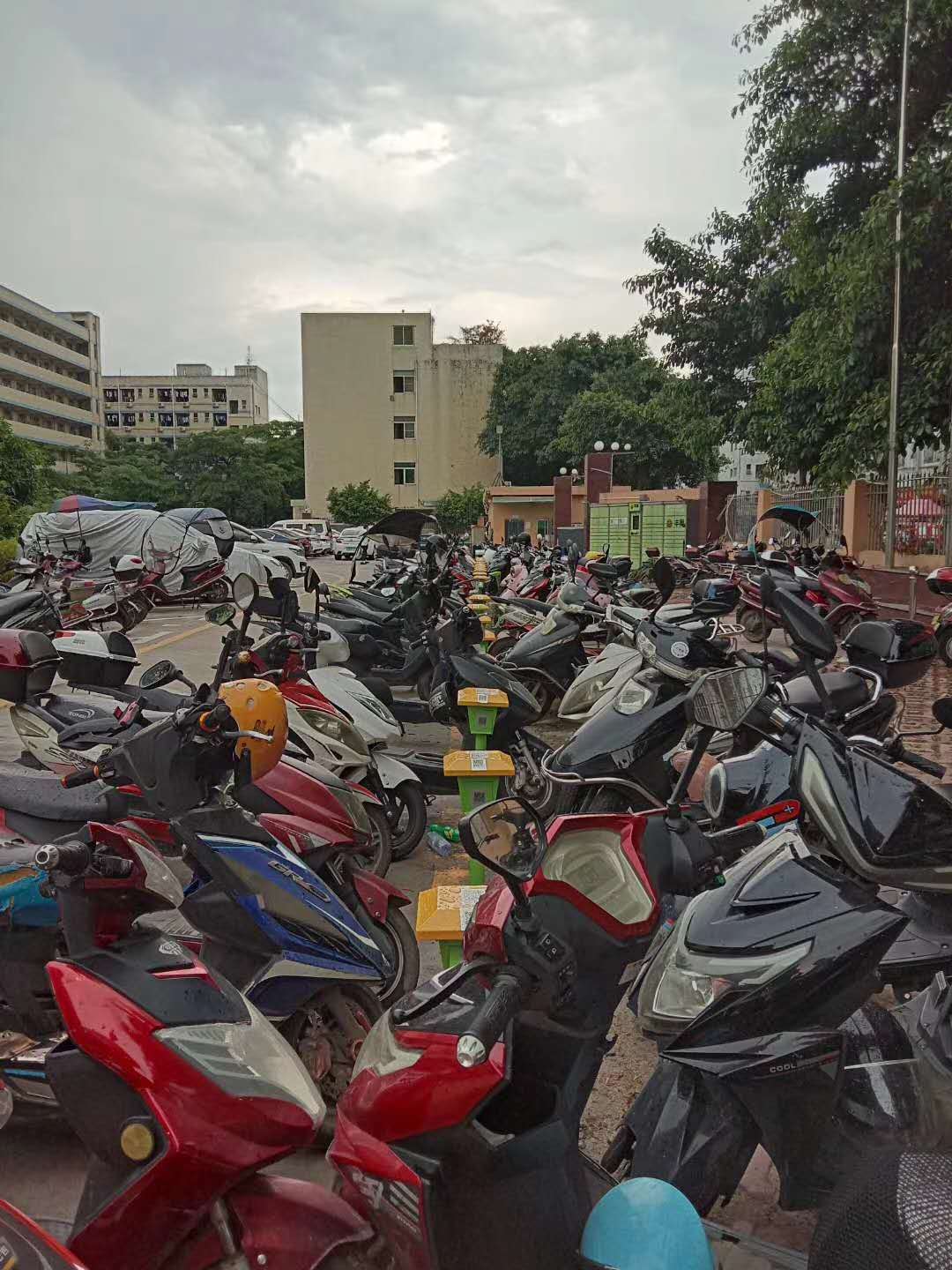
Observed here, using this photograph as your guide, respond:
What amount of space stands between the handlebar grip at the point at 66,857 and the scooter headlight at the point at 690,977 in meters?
1.15

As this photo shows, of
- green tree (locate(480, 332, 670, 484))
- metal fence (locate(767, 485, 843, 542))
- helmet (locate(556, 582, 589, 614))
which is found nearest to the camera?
helmet (locate(556, 582, 589, 614))

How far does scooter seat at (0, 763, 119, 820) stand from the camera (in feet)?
9.45

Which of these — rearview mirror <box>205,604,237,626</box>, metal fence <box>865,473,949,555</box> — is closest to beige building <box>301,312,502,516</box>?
metal fence <box>865,473,949,555</box>

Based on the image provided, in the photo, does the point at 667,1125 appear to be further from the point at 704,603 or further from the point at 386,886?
the point at 704,603

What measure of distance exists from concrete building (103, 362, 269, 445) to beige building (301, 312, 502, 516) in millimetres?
34506

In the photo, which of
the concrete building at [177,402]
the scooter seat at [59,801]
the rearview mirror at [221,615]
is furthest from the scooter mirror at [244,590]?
the concrete building at [177,402]

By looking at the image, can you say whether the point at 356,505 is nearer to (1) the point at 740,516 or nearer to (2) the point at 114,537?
(1) the point at 740,516

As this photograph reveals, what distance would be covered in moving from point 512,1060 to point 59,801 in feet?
6.18

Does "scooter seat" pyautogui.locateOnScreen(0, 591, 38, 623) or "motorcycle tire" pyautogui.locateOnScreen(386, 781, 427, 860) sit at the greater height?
"scooter seat" pyautogui.locateOnScreen(0, 591, 38, 623)

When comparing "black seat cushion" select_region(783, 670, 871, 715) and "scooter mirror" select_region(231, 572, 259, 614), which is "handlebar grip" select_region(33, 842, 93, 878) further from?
"scooter mirror" select_region(231, 572, 259, 614)

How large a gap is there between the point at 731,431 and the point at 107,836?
668 inches

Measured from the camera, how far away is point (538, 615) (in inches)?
316

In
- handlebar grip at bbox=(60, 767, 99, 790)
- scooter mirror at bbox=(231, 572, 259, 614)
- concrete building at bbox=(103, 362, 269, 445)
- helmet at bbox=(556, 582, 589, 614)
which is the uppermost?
concrete building at bbox=(103, 362, 269, 445)

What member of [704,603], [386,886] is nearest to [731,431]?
[704,603]
